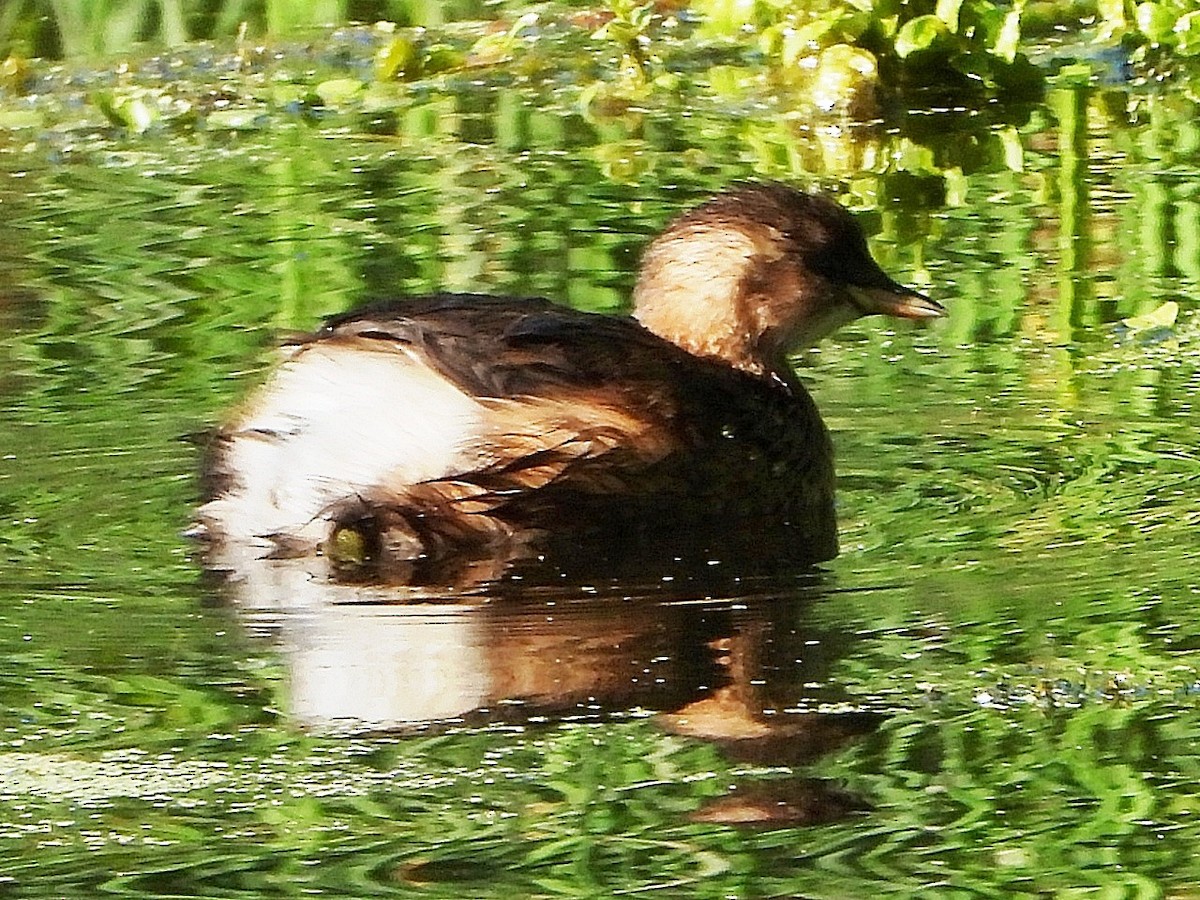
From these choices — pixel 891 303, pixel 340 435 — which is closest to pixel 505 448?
pixel 340 435

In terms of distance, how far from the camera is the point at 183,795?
3846mm

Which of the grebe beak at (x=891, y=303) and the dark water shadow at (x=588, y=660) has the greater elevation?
the grebe beak at (x=891, y=303)

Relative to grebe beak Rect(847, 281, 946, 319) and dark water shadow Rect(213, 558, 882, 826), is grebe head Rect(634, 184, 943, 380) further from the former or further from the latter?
dark water shadow Rect(213, 558, 882, 826)

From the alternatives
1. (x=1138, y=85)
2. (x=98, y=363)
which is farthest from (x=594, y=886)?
(x=1138, y=85)

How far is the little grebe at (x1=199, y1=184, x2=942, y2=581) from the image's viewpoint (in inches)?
197

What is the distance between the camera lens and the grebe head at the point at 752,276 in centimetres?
579

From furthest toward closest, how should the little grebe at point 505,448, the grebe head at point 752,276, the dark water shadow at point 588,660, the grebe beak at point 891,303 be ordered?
the grebe beak at point 891,303 < the grebe head at point 752,276 < the little grebe at point 505,448 < the dark water shadow at point 588,660

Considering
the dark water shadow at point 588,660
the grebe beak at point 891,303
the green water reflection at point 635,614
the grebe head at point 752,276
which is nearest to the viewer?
Result: the green water reflection at point 635,614

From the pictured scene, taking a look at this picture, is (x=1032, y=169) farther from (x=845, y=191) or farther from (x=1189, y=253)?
(x=1189, y=253)

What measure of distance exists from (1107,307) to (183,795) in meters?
3.25

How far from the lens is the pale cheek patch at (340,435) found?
5.00 metres

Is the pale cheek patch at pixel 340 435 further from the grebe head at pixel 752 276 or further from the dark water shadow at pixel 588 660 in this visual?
the grebe head at pixel 752 276

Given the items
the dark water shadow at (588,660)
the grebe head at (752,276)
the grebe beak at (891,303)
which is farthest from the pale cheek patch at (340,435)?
the grebe beak at (891,303)

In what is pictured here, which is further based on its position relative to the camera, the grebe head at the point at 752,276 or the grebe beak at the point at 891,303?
the grebe beak at the point at 891,303
